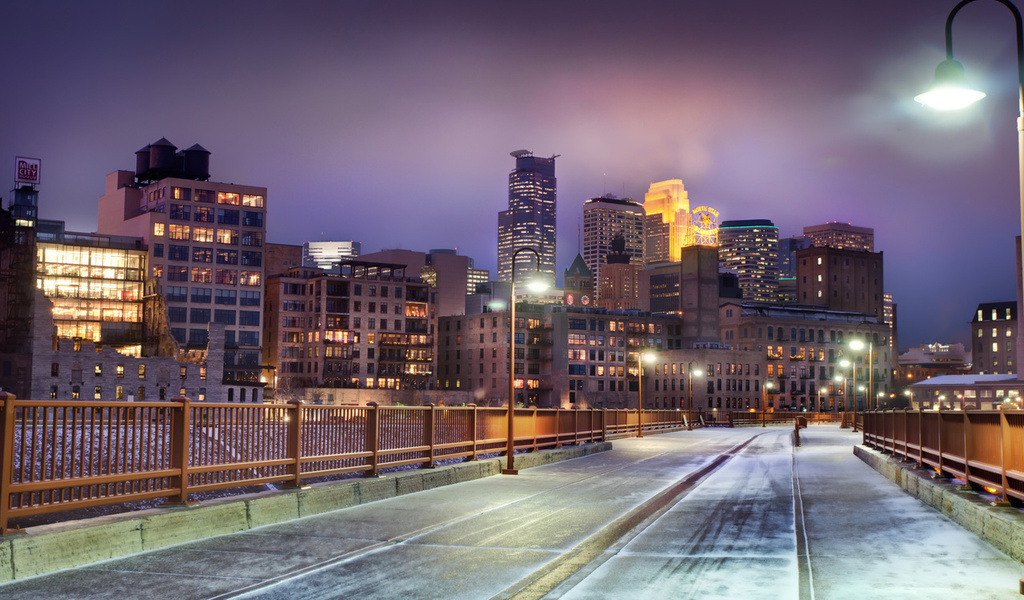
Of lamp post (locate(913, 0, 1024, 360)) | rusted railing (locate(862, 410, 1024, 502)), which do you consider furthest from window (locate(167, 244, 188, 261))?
lamp post (locate(913, 0, 1024, 360))

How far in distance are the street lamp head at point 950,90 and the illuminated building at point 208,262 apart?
128623 mm

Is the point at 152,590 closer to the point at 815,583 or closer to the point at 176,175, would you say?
the point at 815,583

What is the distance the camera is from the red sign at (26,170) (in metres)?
143

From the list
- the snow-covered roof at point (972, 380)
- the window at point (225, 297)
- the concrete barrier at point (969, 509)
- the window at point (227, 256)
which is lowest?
the concrete barrier at point (969, 509)

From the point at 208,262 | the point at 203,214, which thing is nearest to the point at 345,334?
the point at 208,262

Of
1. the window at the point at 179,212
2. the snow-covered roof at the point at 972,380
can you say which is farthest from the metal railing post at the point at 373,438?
the snow-covered roof at the point at 972,380

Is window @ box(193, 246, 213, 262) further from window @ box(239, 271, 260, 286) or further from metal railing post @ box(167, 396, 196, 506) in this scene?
metal railing post @ box(167, 396, 196, 506)

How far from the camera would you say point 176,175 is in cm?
15400

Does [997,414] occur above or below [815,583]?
above

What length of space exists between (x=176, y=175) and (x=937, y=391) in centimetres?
13598

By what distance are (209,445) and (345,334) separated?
141953mm

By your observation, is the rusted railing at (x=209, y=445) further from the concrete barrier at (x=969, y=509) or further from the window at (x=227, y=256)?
the window at (x=227, y=256)

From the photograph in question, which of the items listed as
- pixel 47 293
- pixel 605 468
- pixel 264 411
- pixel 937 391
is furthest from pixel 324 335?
pixel 264 411

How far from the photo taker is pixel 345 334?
155500 millimetres
